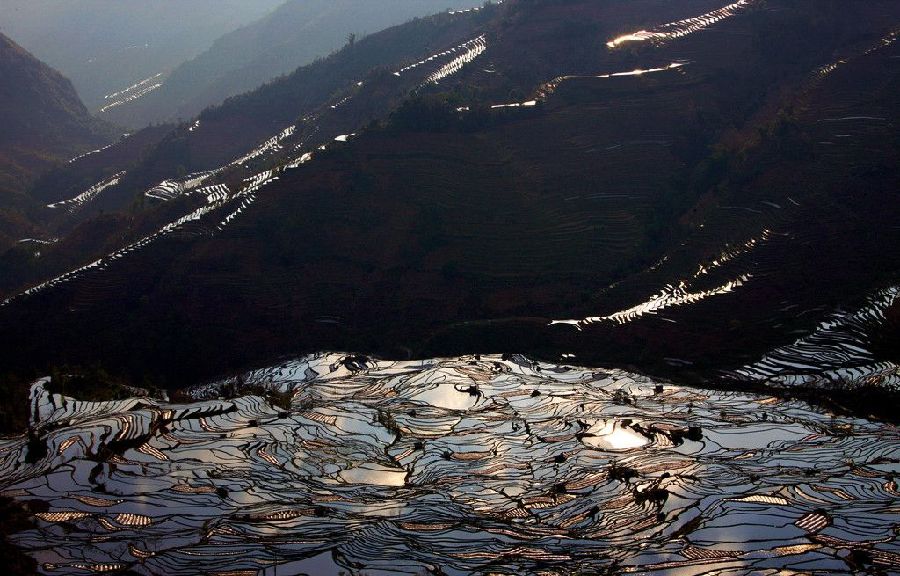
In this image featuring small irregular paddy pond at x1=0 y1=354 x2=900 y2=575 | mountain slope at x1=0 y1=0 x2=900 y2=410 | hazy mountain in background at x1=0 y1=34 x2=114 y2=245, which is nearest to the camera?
small irregular paddy pond at x1=0 y1=354 x2=900 y2=575

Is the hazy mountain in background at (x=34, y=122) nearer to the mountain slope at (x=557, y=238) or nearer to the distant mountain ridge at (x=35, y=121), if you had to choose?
the distant mountain ridge at (x=35, y=121)

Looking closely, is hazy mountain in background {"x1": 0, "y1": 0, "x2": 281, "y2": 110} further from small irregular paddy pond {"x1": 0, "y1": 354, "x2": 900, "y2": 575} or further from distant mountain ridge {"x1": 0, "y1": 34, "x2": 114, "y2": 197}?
small irregular paddy pond {"x1": 0, "y1": 354, "x2": 900, "y2": 575}

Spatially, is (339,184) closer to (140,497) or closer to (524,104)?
(524,104)

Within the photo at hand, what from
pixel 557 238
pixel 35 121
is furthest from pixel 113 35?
pixel 557 238

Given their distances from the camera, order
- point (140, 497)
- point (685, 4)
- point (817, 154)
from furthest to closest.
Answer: point (685, 4)
point (817, 154)
point (140, 497)

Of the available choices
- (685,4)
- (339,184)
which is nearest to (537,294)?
(339,184)

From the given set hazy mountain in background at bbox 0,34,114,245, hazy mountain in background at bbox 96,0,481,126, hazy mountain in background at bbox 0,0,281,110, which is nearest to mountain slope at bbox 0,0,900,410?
hazy mountain in background at bbox 0,34,114,245
